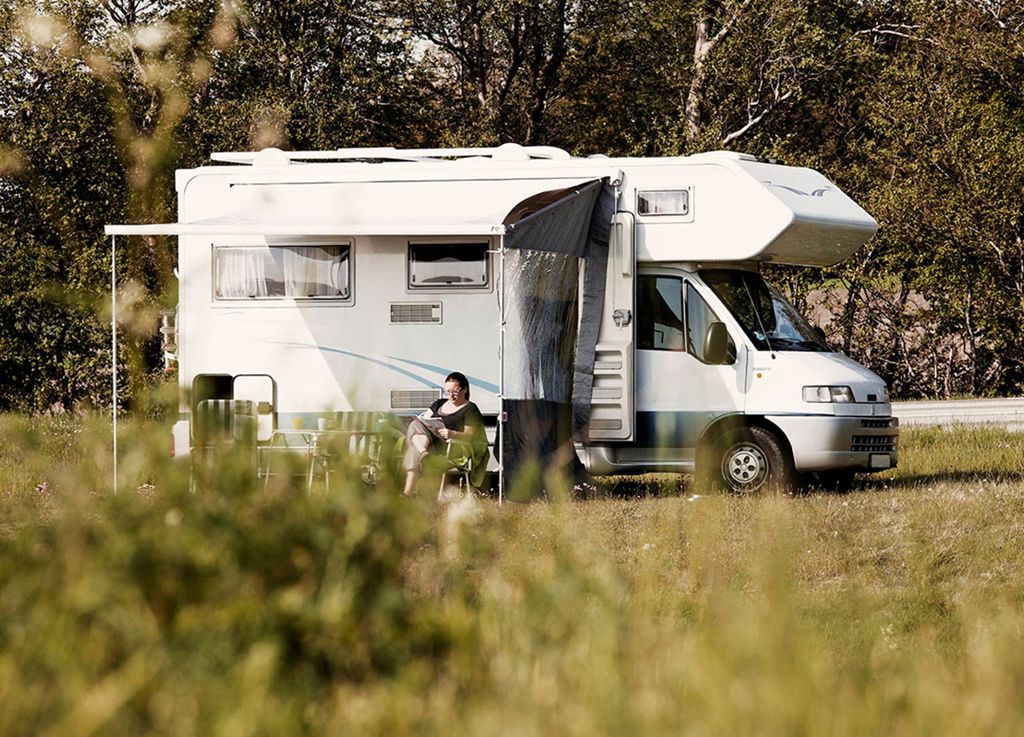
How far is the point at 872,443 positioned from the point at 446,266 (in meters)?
3.75

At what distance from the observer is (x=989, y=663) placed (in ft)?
11.1

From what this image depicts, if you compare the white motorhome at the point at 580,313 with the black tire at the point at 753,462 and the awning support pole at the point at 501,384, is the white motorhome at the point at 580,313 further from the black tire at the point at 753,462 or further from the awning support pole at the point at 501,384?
the awning support pole at the point at 501,384

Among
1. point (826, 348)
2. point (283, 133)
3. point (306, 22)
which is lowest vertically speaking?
point (826, 348)

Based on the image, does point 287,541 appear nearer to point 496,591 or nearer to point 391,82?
point 496,591

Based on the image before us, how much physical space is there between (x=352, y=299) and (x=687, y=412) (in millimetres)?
2865

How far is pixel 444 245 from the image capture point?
12.7 m

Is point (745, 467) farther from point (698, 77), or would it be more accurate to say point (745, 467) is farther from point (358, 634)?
point (698, 77)

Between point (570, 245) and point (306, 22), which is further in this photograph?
point (306, 22)

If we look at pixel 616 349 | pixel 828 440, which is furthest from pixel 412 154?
pixel 828 440

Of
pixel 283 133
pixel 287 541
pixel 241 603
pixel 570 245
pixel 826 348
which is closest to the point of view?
pixel 241 603

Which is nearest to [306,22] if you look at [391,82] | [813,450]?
[391,82]

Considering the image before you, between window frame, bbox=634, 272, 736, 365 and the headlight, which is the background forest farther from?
the headlight

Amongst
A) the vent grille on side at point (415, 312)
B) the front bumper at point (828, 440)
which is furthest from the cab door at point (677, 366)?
the vent grille on side at point (415, 312)

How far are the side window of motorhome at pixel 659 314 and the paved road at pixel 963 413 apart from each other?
21.1 feet
